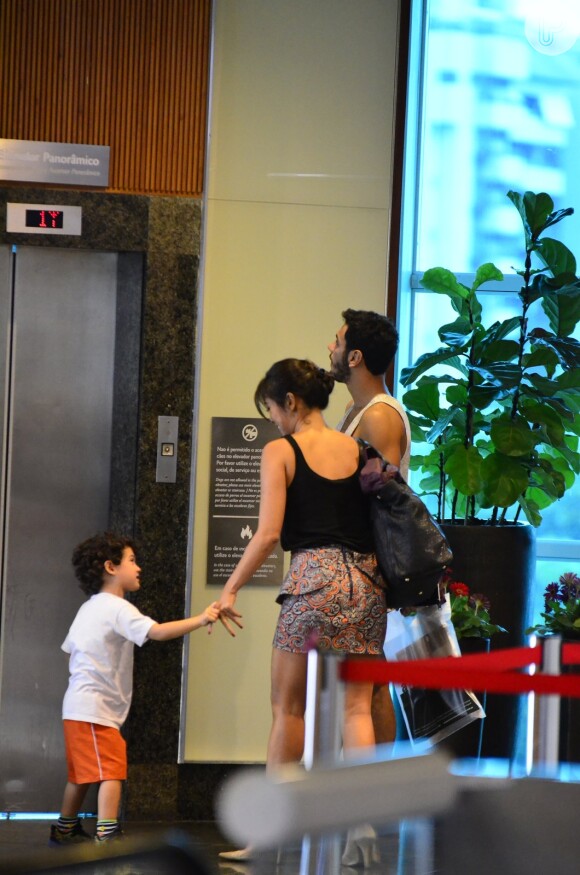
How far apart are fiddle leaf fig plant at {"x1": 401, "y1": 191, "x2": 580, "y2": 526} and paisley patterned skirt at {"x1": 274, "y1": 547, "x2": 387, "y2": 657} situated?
1.41 meters

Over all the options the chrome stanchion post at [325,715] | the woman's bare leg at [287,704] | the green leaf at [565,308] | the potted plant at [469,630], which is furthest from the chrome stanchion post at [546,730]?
the green leaf at [565,308]

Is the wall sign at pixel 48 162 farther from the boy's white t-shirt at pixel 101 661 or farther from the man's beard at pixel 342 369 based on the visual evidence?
the boy's white t-shirt at pixel 101 661

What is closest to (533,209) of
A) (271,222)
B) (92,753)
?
(271,222)

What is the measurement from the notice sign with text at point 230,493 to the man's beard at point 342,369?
44.2 inches

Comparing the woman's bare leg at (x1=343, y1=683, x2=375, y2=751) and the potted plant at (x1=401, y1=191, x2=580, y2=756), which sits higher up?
the potted plant at (x1=401, y1=191, x2=580, y2=756)

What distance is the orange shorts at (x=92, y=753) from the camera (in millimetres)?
4547

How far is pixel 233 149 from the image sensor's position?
5.39 m

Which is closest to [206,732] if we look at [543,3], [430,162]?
[430,162]

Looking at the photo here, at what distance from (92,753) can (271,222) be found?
8.14 feet

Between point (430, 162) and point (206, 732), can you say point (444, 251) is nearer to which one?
point (430, 162)

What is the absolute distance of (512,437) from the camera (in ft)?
16.9

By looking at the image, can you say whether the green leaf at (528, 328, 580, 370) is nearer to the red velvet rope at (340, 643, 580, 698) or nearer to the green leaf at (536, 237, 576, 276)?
the green leaf at (536, 237, 576, 276)

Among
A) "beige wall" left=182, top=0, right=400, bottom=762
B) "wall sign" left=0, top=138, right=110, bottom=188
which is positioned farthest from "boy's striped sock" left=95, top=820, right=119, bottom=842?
"wall sign" left=0, top=138, right=110, bottom=188

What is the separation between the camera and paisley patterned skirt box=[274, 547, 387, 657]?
377cm
